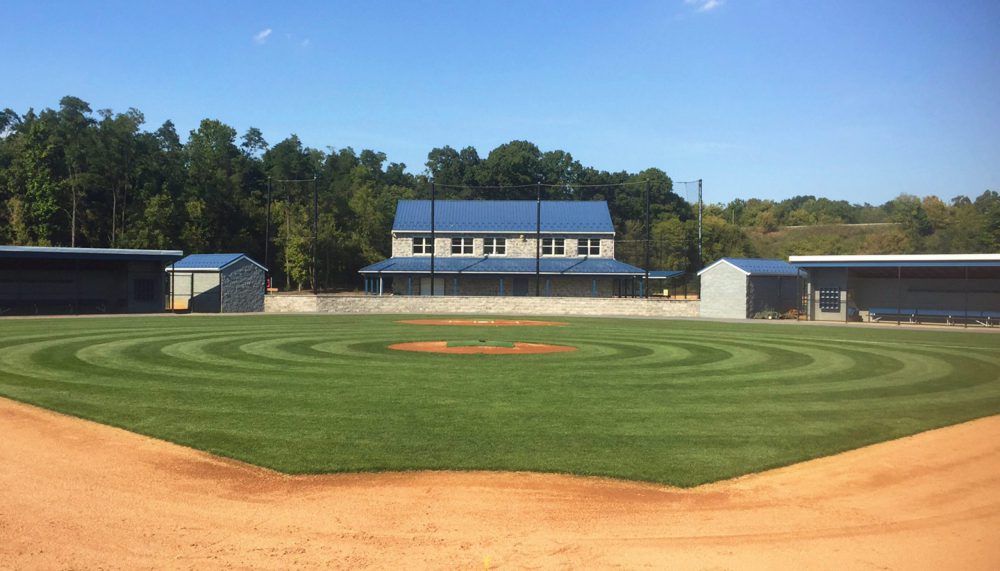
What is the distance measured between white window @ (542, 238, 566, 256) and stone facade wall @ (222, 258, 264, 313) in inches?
1089

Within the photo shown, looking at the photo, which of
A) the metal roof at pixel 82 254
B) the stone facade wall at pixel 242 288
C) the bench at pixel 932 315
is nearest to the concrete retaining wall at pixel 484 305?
the stone facade wall at pixel 242 288

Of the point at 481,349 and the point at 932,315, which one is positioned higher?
the point at 932,315

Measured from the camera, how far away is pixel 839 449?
11094 mm

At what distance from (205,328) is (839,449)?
2835 cm

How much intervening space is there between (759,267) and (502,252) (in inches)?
1034

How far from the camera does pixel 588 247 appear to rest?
2790 inches

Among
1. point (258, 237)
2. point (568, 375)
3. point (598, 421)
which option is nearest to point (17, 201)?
point (258, 237)

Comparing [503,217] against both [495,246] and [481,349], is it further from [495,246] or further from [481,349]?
[481,349]

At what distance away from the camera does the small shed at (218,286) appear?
51375 millimetres

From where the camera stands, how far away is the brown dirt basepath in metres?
6.95

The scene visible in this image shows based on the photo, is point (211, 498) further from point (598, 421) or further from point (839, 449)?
point (839, 449)

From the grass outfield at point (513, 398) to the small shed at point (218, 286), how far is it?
947 inches

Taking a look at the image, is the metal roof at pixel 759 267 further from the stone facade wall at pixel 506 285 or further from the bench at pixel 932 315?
the stone facade wall at pixel 506 285

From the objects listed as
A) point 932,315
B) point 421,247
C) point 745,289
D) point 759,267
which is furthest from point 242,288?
point 932,315
